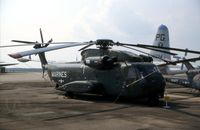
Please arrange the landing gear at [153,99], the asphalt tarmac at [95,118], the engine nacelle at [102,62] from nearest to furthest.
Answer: the asphalt tarmac at [95,118] < the landing gear at [153,99] < the engine nacelle at [102,62]

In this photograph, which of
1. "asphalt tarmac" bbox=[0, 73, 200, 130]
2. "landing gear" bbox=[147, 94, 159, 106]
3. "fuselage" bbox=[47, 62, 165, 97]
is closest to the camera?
"asphalt tarmac" bbox=[0, 73, 200, 130]

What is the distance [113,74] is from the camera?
58.2 feet

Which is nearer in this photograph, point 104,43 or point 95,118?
point 95,118

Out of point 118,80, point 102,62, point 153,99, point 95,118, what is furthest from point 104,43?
point 95,118

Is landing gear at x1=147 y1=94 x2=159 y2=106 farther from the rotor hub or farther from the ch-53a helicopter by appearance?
the rotor hub

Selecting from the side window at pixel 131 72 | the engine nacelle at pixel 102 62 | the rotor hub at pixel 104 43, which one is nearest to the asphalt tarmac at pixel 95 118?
the side window at pixel 131 72

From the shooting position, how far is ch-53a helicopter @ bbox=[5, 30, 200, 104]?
16562 millimetres

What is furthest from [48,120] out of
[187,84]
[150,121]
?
[187,84]

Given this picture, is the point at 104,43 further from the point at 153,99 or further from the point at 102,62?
the point at 153,99

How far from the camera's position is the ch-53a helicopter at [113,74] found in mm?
16562

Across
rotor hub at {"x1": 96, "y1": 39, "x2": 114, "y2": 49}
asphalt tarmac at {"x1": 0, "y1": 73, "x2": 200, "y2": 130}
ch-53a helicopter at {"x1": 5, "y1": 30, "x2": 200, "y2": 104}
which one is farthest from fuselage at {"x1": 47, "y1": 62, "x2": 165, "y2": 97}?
asphalt tarmac at {"x1": 0, "y1": 73, "x2": 200, "y2": 130}

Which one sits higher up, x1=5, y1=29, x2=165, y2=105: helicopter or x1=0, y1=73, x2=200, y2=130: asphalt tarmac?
x1=5, y1=29, x2=165, y2=105: helicopter

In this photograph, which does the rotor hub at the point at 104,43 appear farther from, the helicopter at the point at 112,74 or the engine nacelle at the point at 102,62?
the engine nacelle at the point at 102,62

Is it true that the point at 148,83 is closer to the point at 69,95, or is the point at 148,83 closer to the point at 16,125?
the point at 69,95
